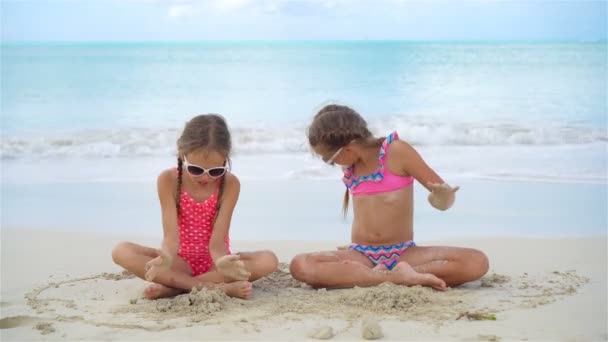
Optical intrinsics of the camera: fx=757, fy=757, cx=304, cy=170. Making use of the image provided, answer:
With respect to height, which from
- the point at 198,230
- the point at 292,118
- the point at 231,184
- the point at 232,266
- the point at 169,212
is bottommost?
→ the point at 232,266

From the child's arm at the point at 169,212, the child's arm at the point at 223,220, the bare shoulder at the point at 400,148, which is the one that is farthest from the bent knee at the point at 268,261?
the bare shoulder at the point at 400,148

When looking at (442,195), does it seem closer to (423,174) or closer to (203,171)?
(423,174)

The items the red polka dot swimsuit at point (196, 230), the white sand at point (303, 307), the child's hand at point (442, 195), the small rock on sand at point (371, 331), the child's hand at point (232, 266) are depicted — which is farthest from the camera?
the red polka dot swimsuit at point (196, 230)

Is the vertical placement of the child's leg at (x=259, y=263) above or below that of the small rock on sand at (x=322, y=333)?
above

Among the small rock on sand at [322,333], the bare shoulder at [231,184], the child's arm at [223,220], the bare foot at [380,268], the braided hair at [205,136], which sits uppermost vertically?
the braided hair at [205,136]

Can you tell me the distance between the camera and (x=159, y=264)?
394 centimetres

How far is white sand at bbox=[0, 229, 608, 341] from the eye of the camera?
11.6ft

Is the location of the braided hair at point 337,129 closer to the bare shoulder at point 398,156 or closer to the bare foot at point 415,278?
the bare shoulder at point 398,156

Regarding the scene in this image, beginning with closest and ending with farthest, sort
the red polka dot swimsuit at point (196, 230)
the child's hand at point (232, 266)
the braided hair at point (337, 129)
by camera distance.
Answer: the child's hand at point (232, 266) → the red polka dot swimsuit at point (196, 230) → the braided hair at point (337, 129)

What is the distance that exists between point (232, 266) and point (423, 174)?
125 centimetres

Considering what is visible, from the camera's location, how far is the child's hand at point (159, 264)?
12.9ft

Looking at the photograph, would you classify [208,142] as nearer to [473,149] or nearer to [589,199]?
[589,199]

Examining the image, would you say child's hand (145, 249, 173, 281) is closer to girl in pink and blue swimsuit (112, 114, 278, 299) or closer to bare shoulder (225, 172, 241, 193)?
girl in pink and blue swimsuit (112, 114, 278, 299)

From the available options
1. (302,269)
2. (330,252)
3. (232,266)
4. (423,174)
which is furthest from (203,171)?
(423,174)
